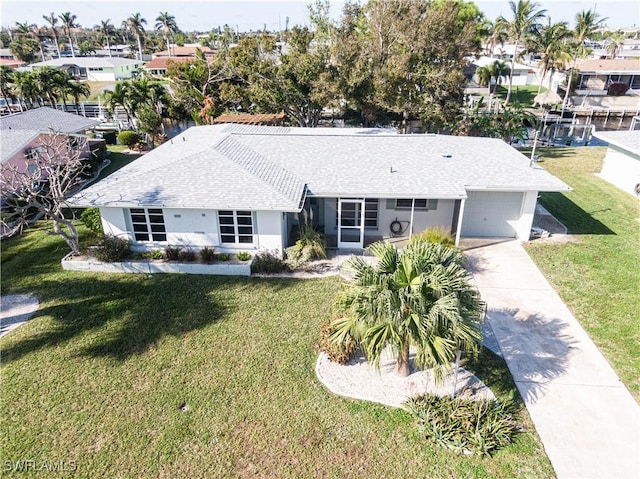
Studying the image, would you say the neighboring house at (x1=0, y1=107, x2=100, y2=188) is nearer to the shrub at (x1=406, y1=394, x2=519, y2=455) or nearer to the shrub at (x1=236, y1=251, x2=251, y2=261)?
the shrub at (x1=236, y1=251, x2=251, y2=261)

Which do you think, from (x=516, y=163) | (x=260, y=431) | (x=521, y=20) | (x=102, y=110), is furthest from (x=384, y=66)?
(x=102, y=110)

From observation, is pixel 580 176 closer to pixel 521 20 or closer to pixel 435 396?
pixel 435 396

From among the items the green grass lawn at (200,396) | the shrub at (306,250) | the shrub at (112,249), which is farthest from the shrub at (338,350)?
the shrub at (112,249)

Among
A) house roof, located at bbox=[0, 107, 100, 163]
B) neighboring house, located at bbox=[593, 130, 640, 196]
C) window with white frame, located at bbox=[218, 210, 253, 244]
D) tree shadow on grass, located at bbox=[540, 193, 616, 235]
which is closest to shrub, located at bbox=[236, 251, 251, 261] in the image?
window with white frame, located at bbox=[218, 210, 253, 244]

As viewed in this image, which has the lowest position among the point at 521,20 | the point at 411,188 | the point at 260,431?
the point at 260,431

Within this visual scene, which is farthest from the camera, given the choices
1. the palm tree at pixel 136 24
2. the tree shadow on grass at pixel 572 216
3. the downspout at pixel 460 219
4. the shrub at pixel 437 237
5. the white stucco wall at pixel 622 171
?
the palm tree at pixel 136 24

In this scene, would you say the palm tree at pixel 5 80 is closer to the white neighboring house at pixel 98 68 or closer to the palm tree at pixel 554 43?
the white neighboring house at pixel 98 68
